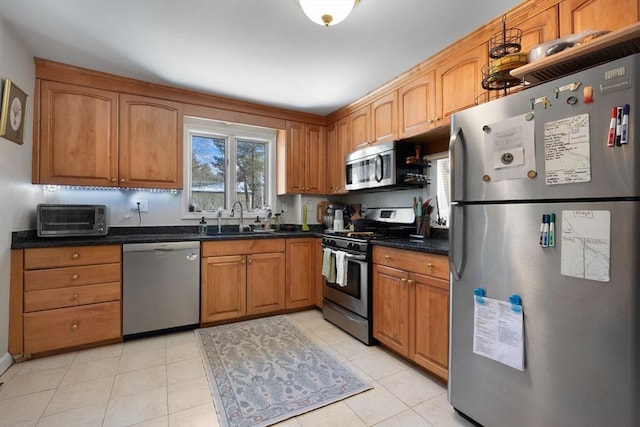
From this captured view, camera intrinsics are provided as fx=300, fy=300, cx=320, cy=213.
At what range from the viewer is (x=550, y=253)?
1.26 meters

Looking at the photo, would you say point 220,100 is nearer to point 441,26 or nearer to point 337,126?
point 337,126

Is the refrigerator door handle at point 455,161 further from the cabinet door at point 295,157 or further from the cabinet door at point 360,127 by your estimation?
the cabinet door at point 295,157

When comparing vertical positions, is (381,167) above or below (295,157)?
below

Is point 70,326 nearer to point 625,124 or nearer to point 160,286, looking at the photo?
point 160,286

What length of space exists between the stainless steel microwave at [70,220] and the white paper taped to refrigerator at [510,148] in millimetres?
3026

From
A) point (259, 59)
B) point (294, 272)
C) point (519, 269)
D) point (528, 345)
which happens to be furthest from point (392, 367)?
point (259, 59)

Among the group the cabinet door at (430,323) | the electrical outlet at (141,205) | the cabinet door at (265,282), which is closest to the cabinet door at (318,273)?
the cabinet door at (265,282)

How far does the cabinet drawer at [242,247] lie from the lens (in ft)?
9.77

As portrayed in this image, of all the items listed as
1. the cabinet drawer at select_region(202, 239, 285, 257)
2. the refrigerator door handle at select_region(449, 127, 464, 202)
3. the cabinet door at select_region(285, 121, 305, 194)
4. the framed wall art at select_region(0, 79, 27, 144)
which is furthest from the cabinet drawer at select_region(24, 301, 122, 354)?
the refrigerator door handle at select_region(449, 127, 464, 202)

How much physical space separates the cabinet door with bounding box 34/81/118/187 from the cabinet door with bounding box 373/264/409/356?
2.64m

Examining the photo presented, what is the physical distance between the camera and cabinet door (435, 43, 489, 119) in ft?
6.84

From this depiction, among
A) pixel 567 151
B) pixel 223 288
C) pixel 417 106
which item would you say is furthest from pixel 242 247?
pixel 567 151

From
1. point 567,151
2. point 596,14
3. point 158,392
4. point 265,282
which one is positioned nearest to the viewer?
point 567,151

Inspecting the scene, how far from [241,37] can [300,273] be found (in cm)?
237
